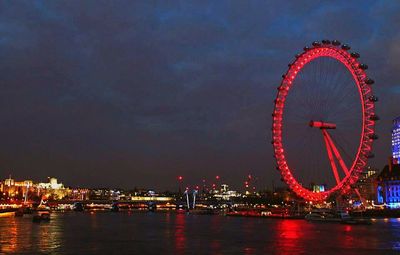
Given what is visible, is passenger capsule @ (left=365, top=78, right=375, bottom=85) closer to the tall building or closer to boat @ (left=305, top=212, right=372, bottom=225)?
boat @ (left=305, top=212, right=372, bottom=225)

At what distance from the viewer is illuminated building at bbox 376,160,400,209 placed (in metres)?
132

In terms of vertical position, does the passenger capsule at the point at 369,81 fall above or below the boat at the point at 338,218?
above

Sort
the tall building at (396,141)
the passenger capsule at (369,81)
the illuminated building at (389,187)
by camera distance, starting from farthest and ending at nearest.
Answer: the tall building at (396,141) → the illuminated building at (389,187) → the passenger capsule at (369,81)

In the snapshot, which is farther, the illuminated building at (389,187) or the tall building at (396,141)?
the tall building at (396,141)

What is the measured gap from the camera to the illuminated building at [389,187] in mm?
131512

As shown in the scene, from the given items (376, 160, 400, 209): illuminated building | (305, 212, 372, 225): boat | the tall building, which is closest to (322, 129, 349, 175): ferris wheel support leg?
(305, 212, 372, 225): boat

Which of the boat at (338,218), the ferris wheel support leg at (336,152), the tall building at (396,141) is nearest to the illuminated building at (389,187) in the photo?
the tall building at (396,141)

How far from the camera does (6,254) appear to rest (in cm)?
3403

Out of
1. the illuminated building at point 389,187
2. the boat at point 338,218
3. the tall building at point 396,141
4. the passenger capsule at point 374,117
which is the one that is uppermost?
the tall building at point 396,141

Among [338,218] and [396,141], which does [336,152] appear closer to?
[338,218]

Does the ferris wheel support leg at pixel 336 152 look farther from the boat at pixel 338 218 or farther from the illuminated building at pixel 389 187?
the illuminated building at pixel 389 187

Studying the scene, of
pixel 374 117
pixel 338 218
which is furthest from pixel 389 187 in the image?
pixel 374 117

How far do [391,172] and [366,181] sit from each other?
33.9 meters

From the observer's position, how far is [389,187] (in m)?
136
